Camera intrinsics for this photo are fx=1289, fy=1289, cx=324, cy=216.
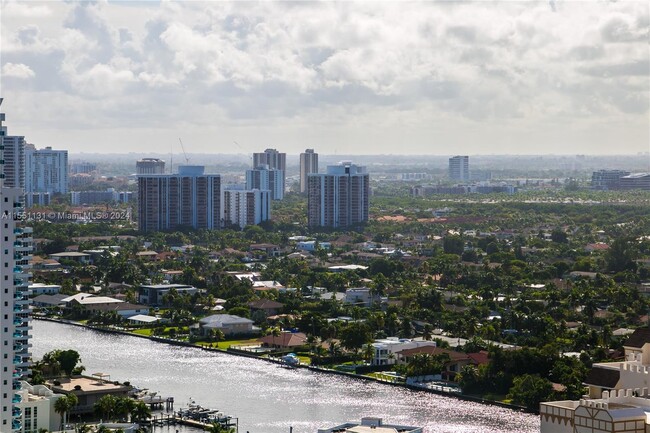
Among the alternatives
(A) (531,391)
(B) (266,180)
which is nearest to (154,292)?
(A) (531,391)

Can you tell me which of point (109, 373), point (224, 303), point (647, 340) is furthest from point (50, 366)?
point (647, 340)

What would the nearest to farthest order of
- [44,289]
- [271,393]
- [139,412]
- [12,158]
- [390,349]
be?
[139,412] → [271,393] → [390,349] → [44,289] → [12,158]

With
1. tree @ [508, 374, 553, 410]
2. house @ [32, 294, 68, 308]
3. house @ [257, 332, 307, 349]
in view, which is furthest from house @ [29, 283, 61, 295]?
tree @ [508, 374, 553, 410]

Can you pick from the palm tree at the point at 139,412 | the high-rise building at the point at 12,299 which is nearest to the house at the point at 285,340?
the palm tree at the point at 139,412

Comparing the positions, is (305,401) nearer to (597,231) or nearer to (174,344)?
(174,344)

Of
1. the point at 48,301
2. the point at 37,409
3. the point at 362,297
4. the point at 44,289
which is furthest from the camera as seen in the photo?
the point at 44,289

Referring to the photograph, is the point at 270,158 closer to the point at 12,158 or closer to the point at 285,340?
the point at 12,158

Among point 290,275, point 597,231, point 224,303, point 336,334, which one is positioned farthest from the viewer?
point 597,231
